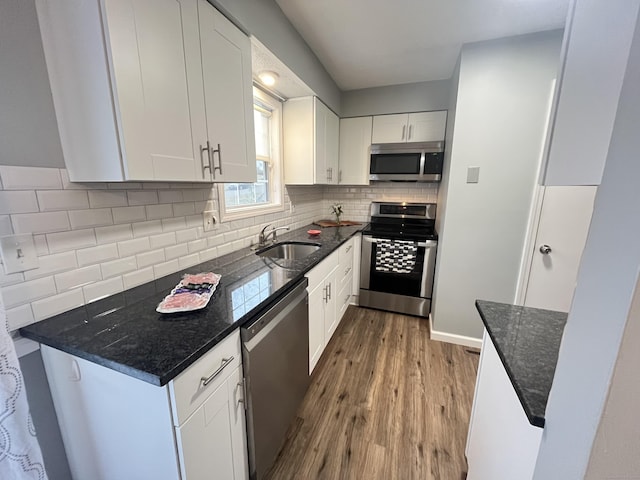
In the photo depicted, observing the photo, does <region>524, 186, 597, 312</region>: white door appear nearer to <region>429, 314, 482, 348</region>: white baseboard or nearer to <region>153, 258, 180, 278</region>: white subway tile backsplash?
<region>429, 314, 482, 348</region>: white baseboard

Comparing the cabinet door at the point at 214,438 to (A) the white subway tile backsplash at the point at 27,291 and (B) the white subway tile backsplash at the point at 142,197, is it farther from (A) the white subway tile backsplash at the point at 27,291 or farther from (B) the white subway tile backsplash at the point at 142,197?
(B) the white subway tile backsplash at the point at 142,197

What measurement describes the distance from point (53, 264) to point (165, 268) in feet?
1.47

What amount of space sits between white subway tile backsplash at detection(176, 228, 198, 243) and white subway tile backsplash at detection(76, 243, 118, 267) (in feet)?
1.06

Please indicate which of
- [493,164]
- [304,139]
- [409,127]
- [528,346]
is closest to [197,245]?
[304,139]

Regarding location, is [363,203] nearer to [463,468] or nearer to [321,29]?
[321,29]

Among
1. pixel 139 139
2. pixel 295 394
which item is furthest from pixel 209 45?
pixel 295 394

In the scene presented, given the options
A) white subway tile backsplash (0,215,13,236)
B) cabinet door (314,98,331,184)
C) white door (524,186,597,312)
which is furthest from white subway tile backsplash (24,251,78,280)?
white door (524,186,597,312)

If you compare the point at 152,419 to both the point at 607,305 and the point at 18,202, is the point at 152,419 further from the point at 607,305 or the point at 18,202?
the point at 607,305

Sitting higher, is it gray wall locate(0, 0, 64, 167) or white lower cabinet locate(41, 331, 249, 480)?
gray wall locate(0, 0, 64, 167)

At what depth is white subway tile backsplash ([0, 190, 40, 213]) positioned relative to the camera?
0.82m

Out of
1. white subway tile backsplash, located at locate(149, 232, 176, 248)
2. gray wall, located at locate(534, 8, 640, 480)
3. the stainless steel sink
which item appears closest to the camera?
gray wall, located at locate(534, 8, 640, 480)

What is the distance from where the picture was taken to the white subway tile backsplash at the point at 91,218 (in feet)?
3.25

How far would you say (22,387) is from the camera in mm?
734

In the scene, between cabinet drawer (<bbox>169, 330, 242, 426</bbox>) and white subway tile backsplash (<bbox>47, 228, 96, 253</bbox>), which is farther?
white subway tile backsplash (<bbox>47, 228, 96, 253</bbox>)
